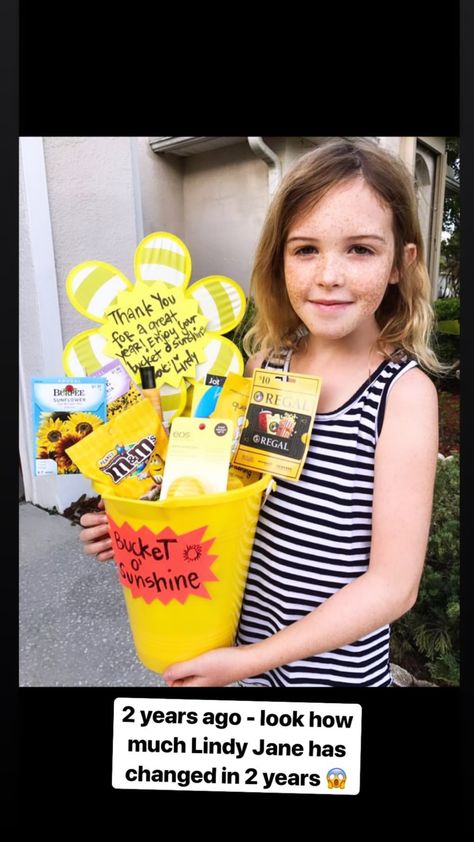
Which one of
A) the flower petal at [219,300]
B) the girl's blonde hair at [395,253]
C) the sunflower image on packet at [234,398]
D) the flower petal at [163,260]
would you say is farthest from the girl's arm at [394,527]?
the flower petal at [163,260]

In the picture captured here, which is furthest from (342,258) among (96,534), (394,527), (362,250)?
(96,534)

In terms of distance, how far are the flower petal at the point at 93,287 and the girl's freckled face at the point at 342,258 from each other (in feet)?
1.11

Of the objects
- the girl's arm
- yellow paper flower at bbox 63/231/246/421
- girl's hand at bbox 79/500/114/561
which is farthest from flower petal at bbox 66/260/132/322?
the girl's arm

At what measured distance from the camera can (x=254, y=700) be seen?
0.97 metres

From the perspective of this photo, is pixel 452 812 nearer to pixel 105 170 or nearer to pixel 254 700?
pixel 254 700

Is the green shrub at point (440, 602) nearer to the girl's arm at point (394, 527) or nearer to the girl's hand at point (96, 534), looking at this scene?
the girl's arm at point (394, 527)

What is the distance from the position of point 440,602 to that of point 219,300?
93 cm

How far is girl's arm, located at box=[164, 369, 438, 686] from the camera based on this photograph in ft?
2.66

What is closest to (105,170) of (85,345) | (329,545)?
(85,345)

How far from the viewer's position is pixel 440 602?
4.10ft

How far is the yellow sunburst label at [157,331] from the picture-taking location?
94 cm

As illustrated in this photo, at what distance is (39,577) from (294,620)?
60 centimetres
